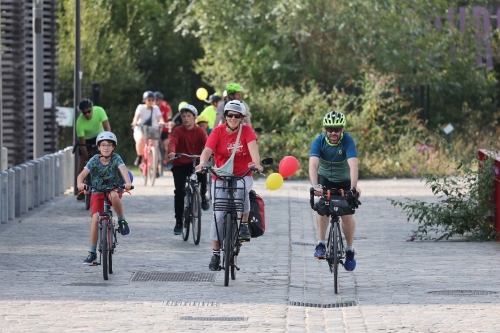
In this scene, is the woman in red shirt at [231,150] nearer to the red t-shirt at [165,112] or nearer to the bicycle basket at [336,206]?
the bicycle basket at [336,206]

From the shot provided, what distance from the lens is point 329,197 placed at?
11758 mm

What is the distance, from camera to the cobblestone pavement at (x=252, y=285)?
387 inches

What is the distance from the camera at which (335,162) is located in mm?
12102

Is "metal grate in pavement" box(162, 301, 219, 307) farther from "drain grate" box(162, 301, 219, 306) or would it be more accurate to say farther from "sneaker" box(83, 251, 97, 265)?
"sneaker" box(83, 251, 97, 265)

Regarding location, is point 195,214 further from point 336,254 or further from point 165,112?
point 165,112

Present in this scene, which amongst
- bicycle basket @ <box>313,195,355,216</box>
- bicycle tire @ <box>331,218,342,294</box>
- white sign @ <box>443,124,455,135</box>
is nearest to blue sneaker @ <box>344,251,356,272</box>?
bicycle tire @ <box>331,218,342,294</box>

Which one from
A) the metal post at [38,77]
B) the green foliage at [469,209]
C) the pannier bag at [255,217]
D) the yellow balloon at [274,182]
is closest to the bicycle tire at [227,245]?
the pannier bag at [255,217]

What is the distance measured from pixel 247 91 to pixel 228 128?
67.1 ft

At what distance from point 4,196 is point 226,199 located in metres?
6.61

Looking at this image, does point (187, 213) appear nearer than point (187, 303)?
No

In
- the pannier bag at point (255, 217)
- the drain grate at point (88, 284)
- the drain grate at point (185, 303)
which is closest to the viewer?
the drain grate at point (185, 303)

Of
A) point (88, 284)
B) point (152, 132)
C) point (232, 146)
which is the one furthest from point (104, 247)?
point (152, 132)

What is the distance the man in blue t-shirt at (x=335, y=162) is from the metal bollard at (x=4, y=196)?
695 cm

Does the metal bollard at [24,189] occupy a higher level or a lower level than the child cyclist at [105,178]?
lower
